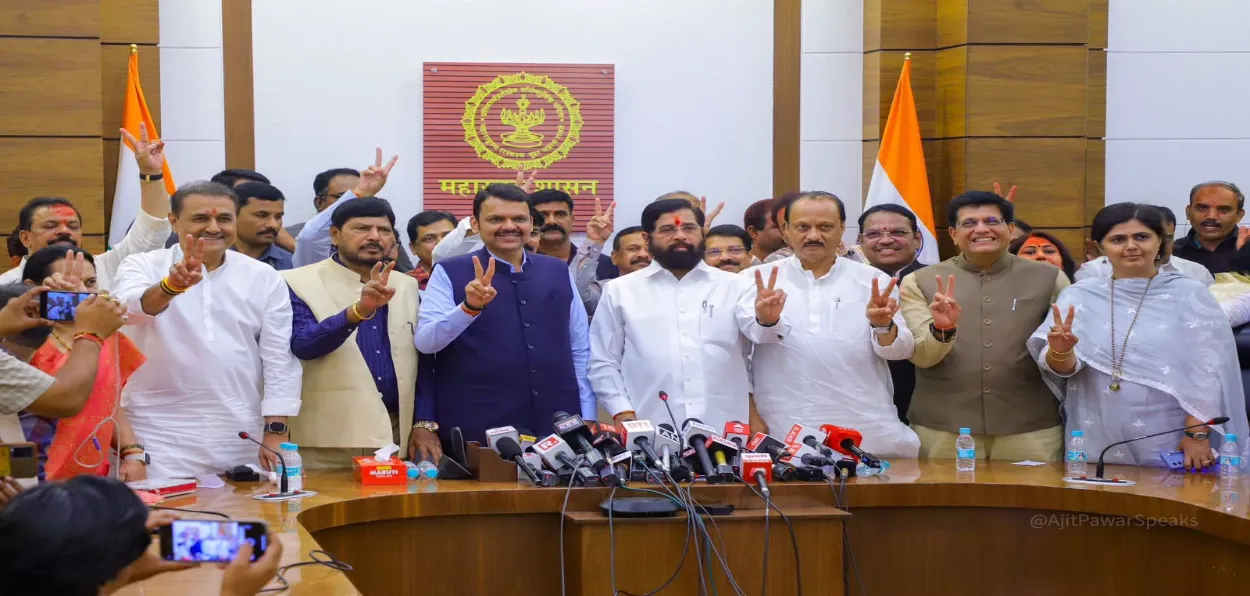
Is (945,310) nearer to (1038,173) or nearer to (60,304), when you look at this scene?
(1038,173)

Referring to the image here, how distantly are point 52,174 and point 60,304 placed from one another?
244 centimetres

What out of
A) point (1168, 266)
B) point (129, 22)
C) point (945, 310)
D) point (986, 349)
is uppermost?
point (129, 22)

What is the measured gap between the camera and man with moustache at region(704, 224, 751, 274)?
4.70 metres

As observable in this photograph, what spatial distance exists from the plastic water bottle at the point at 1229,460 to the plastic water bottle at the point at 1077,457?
350 mm

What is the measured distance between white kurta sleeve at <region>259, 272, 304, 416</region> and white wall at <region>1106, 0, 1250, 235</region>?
4.05 metres

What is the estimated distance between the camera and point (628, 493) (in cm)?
334

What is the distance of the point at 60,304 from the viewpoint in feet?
9.84

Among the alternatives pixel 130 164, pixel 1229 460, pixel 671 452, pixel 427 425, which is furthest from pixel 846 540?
pixel 130 164

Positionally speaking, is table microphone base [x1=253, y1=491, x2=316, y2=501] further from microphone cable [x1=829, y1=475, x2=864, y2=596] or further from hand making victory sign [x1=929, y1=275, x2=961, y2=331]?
hand making victory sign [x1=929, y1=275, x2=961, y2=331]

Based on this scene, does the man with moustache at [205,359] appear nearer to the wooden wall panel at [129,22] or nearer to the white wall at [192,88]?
the white wall at [192,88]

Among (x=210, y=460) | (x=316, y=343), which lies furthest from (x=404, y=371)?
(x=210, y=460)

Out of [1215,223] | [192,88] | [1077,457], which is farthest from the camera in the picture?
[192,88]

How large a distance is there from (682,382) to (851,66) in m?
2.61

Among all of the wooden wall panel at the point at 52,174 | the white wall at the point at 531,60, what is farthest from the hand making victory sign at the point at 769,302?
the wooden wall panel at the point at 52,174
